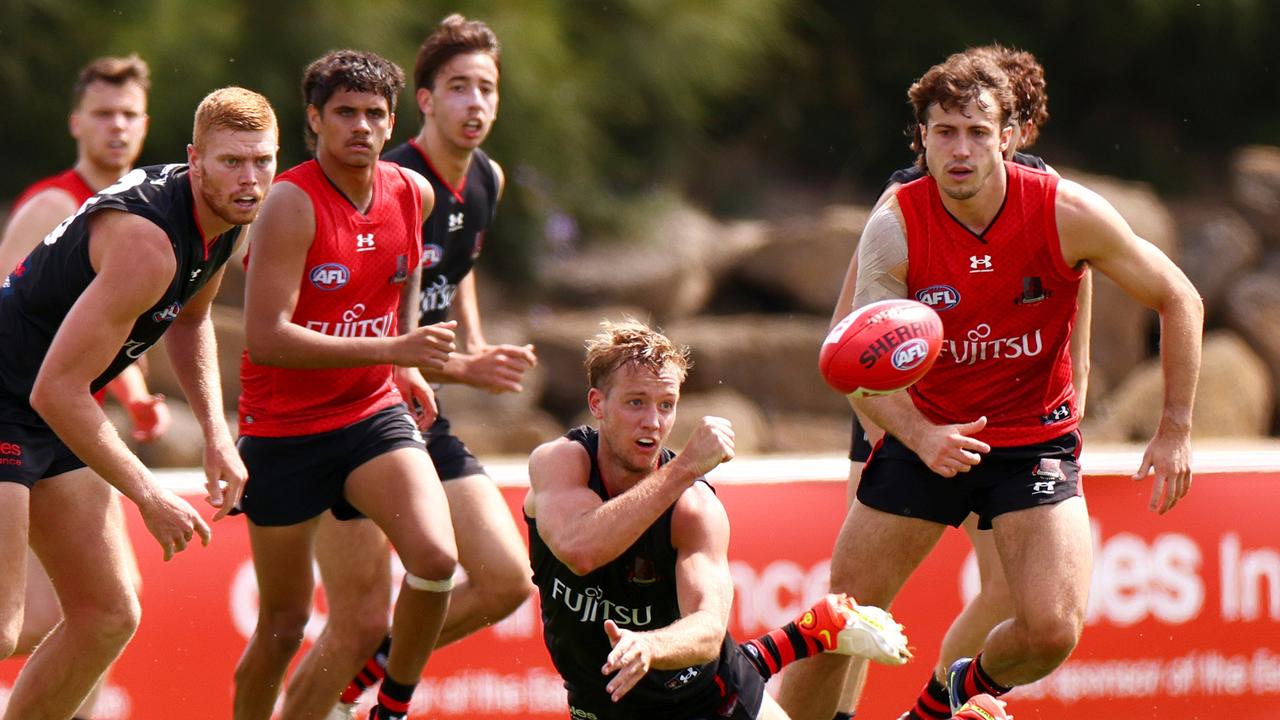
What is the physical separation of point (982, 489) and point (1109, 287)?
10.4 m

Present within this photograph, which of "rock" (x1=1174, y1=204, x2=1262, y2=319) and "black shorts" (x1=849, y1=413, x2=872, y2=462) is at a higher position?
"rock" (x1=1174, y1=204, x2=1262, y2=319)

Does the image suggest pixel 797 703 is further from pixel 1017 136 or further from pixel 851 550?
pixel 1017 136

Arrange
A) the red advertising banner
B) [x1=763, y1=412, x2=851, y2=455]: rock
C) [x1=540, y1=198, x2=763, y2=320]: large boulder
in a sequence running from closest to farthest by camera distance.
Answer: the red advertising banner < [x1=763, y1=412, x2=851, y2=455]: rock < [x1=540, y1=198, x2=763, y2=320]: large boulder

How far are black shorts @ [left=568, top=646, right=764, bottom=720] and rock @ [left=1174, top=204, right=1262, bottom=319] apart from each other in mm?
12725

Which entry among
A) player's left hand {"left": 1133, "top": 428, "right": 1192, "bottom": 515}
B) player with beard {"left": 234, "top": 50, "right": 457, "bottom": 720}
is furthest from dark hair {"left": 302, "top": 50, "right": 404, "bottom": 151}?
player's left hand {"left": 1133, "top": 428, "right": 1192, "bottom": 515}

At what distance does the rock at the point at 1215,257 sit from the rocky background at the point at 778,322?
0.05 feet

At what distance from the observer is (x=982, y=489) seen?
5.16 meters

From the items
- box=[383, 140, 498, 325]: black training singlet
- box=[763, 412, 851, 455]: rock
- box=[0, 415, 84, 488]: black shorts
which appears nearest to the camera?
box=[0, 415, 84, 488]: black shorts

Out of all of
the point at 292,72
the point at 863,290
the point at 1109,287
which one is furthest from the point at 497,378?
the point at 1109,287

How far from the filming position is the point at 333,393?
5398mm

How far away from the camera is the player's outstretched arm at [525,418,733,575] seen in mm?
4293

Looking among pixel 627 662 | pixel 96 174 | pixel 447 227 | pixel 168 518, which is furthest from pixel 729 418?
pixel 627 662

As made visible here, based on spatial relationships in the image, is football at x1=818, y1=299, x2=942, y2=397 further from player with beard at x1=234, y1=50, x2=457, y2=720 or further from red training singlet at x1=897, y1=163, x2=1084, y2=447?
player with beard at x1=234, y1=50, x2=457, y2=720

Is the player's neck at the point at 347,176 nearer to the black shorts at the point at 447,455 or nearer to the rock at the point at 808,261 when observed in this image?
the black shorts at the point at 447,455
